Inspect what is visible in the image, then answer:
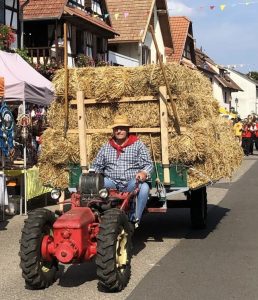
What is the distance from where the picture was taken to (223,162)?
778 centimetres

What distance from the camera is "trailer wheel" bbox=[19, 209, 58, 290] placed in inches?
211

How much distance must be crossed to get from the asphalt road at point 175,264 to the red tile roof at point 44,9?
55.3 ft

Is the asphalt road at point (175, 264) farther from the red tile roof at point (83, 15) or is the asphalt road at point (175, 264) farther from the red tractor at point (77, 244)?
the red tile roof at point (83, 15)

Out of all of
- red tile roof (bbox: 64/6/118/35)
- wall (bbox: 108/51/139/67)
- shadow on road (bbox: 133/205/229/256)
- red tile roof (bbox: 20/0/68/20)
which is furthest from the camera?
wall (bbox: 108/51/139/67)

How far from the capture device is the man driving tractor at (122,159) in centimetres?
688

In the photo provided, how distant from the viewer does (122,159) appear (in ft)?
22.9

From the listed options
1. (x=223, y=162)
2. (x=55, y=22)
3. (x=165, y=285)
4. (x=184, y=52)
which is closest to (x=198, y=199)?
(x=223, y=162)

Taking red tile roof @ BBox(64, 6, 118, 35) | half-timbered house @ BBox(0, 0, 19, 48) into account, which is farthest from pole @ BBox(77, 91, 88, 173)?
red tile roof @ BBox(64, 6, 118, 35)

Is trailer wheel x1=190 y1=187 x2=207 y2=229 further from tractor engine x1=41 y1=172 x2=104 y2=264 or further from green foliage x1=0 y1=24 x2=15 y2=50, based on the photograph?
green foliage x1=0 y1=24 x2=15 y2=50

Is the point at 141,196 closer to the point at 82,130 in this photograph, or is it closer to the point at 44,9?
the point at 82,130

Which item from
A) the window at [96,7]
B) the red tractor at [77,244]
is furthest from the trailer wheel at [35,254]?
the window at [96,7]

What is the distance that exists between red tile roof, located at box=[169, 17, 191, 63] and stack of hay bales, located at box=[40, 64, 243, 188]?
37.1 meters

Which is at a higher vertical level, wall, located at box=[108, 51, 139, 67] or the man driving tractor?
wall, located at box=[108, 51, 139, 67]

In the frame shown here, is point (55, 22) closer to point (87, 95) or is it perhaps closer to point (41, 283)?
point (87, 95)
